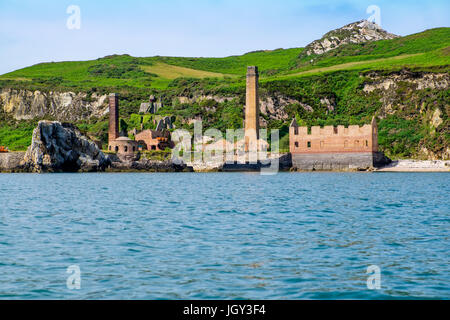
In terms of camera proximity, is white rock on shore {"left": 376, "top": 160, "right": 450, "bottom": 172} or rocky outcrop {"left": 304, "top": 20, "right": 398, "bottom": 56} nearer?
white rock on shore {"left": 376, "top": 160, "right": 450, "bottom": 172}

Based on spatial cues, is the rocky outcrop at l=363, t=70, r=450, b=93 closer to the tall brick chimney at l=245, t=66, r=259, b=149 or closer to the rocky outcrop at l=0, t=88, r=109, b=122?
the tall brick chimney at l=245, t=66, r=259, b=149

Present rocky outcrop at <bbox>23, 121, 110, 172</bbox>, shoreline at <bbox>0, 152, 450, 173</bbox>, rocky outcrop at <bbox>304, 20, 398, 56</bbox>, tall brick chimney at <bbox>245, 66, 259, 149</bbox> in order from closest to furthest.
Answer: shoreline at <bbox>0, 152, 450, 173</bbox>
rocky outcrop at <bbox>23, 121, 110, 172</bbox>
tall brick chimney at <bbox>245, 66, 259, 149</bbox>
rocky outcrop at <bbox>304, 20, 398, 56</bbox>

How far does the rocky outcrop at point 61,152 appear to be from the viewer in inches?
3203

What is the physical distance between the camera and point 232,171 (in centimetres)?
8531

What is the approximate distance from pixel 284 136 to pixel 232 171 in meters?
23.2

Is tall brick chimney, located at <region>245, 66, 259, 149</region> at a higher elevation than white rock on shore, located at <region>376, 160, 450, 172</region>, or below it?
higher

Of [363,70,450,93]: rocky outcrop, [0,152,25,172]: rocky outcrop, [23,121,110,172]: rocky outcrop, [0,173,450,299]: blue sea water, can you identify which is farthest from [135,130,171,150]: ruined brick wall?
[0,173,450,299]: blue sea water

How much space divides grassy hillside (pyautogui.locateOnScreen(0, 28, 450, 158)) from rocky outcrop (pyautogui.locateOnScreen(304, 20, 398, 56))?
4.45 metres

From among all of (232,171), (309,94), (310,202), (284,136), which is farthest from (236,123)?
(310,202)

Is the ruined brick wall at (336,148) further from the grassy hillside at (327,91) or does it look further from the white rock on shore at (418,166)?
the grassy hillside at (327,91)

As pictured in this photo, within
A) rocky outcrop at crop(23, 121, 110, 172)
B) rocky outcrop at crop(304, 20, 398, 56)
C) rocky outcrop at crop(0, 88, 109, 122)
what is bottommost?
rocky outcrop at crop(23, 121, 110, 172)

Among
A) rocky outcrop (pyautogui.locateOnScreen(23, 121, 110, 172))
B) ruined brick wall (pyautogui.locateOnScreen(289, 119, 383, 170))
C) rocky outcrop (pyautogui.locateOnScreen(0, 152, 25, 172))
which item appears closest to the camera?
ruined brick wall (pyautogui.locateOnScreen(289, 119, 383, 170))

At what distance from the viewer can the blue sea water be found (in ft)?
38.2

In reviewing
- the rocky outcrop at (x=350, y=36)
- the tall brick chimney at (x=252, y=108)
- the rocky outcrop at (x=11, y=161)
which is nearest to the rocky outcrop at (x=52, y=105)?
the tall brick chimney at (x=252, y=108)
